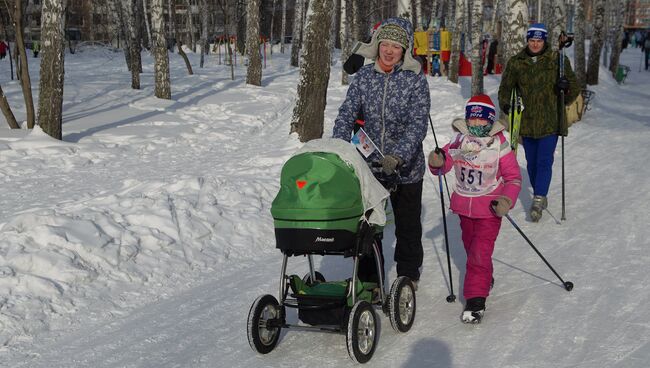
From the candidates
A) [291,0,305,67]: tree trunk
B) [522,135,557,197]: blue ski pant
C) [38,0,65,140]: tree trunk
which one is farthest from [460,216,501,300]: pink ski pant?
[291,0,305,67]: tree trunk

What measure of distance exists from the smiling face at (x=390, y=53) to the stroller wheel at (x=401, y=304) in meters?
1.53

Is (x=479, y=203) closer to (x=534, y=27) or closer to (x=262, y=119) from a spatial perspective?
(x=534, y=27)

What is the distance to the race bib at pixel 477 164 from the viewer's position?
529 centimetres

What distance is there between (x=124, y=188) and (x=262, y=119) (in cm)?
859

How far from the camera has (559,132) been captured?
27.7 ft

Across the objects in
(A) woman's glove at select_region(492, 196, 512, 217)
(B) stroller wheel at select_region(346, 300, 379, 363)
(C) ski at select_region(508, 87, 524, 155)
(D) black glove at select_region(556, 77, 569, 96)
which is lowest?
(B) stroller wheel at select_region(346, 300, 379, 363)

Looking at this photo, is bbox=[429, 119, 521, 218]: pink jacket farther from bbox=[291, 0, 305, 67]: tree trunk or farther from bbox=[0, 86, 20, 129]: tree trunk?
bbox=[291, 0, 305, 67]: tree trunk

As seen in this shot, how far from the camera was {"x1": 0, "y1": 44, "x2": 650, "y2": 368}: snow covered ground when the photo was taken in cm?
480

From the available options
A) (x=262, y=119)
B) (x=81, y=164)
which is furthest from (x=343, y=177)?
(x=262, y=119)

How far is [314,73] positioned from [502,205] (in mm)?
8406

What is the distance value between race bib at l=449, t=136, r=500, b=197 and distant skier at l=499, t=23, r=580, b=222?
3156mm

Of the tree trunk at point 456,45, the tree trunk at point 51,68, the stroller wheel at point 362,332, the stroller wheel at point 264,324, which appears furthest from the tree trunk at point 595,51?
the stroller wheel at point 264,324

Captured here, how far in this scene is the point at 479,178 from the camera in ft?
17.5

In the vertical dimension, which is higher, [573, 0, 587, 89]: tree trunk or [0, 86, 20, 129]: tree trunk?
[573, 0, 587, 89]: tree trunk
